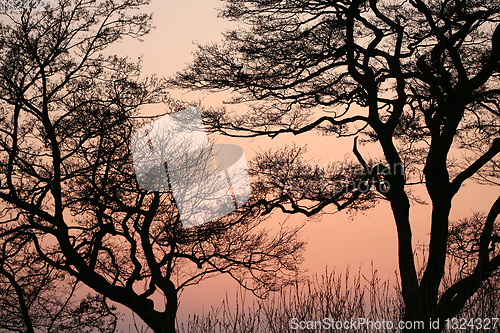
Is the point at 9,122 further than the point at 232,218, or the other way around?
the point at 232,218

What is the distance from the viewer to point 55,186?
6.73 metres

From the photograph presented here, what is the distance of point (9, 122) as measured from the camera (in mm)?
7672

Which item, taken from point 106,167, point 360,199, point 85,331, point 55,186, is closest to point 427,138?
point 360,199

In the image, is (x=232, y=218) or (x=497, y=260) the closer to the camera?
(x=497, y=260)

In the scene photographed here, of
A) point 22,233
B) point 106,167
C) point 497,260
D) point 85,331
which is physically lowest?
point 85,331

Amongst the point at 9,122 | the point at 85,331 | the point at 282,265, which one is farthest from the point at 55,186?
the point at 282,265

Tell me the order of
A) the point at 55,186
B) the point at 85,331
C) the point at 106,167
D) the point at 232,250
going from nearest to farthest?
the point at 55,186 → the point at 106,167 → the point at 85,331 → the point at 232,250

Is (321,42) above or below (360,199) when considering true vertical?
above

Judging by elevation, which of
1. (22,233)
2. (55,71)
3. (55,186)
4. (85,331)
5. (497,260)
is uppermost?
(55,71)

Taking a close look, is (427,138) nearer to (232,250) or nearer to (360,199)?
(360,199)

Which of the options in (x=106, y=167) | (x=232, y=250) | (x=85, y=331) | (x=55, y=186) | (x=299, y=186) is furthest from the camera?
(x=232, y=250)

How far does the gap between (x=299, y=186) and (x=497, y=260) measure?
334cm

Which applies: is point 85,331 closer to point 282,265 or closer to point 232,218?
point 232,218

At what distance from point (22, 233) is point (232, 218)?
11.8 ft
